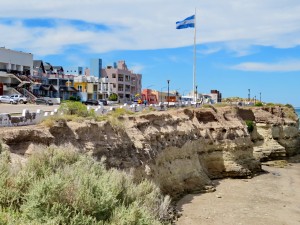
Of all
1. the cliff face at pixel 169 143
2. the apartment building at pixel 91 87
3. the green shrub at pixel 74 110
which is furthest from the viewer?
the apartment building at pixel 91 87

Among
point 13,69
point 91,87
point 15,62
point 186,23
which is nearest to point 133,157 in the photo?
point 186,23

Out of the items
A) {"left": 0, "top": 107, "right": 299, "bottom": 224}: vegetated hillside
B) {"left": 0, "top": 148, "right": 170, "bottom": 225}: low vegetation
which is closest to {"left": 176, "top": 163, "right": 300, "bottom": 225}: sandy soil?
{"left": 0, "top": 107, "right": 299, "bottom": 224}: vegetated hillside

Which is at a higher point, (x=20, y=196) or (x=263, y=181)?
(x=20, y=196)

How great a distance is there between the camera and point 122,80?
95.6m

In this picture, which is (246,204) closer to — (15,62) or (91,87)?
(15,62)

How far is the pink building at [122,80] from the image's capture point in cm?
9331

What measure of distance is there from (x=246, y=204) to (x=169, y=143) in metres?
6.21

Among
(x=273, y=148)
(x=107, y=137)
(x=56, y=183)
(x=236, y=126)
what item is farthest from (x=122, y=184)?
(x=273, y=148)

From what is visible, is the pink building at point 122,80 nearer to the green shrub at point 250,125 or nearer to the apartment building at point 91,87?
the apartment building at point 91,87

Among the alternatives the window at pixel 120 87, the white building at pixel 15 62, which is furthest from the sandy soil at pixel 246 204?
the window at pixel 120 87

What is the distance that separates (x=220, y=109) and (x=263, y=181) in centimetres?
843

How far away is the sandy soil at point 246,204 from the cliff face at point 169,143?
1432mm

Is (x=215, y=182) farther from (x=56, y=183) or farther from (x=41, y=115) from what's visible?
(x=56, y=183)

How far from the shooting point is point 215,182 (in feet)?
102
